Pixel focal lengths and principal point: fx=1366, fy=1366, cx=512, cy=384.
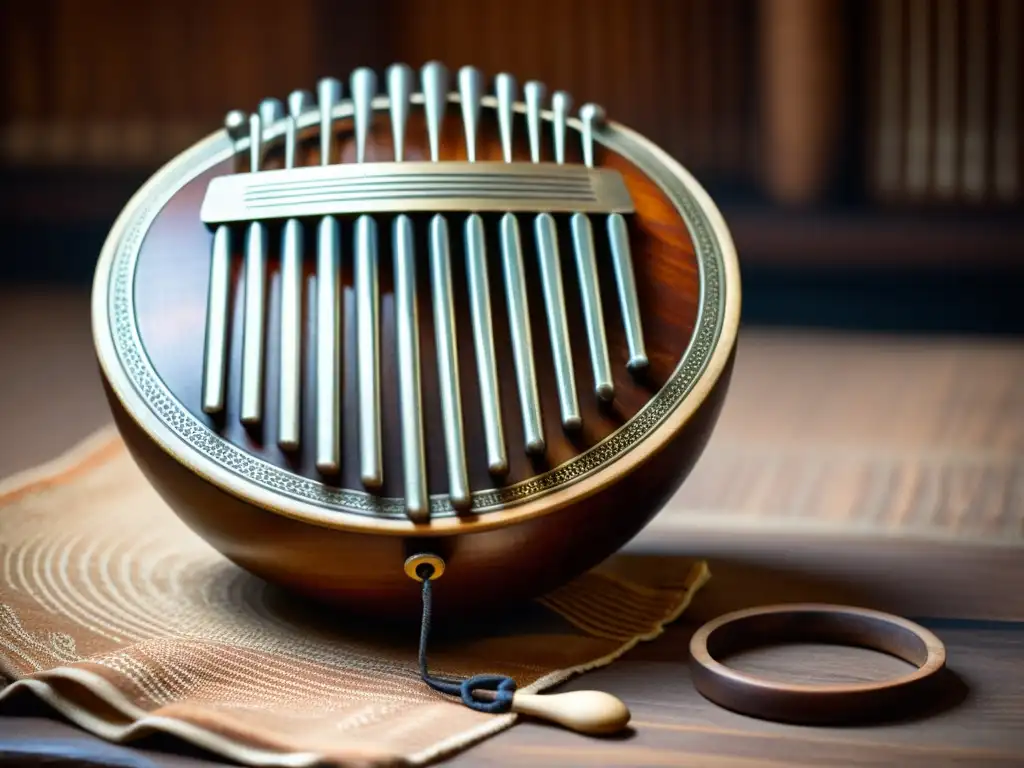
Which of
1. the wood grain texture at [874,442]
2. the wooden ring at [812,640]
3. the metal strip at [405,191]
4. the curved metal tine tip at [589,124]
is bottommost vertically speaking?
the wooden ring at [812,640]

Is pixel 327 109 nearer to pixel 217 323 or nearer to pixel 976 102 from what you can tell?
pixel 217 323

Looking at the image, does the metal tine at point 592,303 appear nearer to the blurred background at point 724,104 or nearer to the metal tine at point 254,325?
the metal tine at point 254,325

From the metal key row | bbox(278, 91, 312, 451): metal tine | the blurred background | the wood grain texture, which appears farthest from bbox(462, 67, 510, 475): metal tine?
the blurred background

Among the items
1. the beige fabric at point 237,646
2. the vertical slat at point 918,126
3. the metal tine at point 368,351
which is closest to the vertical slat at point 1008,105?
the vertical slat at point 918,126

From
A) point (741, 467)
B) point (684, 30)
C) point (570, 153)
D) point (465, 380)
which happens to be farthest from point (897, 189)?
point (465, 380)

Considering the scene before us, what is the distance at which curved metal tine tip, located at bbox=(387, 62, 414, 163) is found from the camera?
930mm

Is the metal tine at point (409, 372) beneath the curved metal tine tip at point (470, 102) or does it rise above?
beneath

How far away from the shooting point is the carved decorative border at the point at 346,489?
2.60ft

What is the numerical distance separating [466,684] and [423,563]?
0.07m

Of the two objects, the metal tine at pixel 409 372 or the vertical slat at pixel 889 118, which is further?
the vertical slat at pixel 889 118

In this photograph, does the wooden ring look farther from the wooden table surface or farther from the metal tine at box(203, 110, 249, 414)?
the metal tine at box(203, 110, 249, 414)

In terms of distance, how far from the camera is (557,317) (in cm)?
85

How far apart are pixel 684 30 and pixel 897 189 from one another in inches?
19.6

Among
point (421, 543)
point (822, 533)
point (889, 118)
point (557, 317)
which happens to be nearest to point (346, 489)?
point (421, 543)
